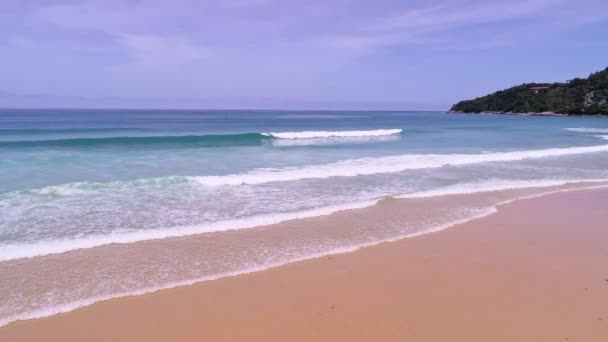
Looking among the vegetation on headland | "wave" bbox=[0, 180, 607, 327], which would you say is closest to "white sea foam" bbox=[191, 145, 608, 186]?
"wave" bbox=[0, 180, 607, 327]

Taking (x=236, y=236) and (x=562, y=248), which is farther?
(x=236, y=236)

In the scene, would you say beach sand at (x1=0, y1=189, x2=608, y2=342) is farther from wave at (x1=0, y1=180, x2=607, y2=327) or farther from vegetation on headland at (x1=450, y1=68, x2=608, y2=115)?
vegetation on headland at (x1=450, y1=68, x2=608, y2=115)

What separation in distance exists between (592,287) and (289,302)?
3.72 m

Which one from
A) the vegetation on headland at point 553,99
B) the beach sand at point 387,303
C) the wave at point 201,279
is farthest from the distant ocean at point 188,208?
the vegetation on headland at point 553,99

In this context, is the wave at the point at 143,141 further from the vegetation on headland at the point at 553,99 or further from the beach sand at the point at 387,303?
the vegetation on headland at the point at 553,99

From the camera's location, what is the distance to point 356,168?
14.3m

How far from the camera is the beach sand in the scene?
379cm

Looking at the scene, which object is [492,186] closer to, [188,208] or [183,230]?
Answer: [188,208]

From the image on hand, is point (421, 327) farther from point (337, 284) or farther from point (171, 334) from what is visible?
point (171, 334)

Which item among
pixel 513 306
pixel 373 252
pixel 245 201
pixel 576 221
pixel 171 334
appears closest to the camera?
pixel 171 334

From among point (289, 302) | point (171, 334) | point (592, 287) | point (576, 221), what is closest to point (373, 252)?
point (289, 302)

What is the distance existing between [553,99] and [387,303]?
109357 mm

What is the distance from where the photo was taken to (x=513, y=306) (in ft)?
14.2

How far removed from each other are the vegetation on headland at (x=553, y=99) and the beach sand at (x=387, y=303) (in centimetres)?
9433
